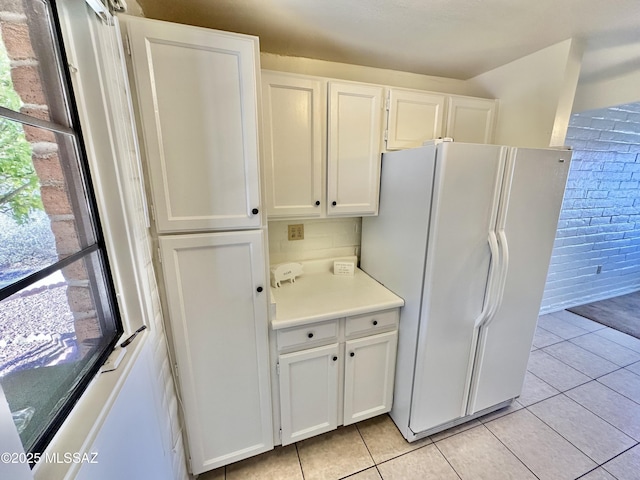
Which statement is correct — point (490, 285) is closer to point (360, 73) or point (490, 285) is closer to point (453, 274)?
point (453, 274)

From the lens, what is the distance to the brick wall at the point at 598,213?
8.83 feet

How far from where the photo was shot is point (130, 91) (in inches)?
38.2

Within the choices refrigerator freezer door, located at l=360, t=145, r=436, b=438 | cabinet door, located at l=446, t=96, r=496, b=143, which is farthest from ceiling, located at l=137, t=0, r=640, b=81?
refrigerator freezer door, located at l=360, t=145, r=436, b=438

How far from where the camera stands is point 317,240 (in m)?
1.96

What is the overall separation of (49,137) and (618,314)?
16.3 feet

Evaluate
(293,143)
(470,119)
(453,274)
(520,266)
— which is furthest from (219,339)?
(470,119)

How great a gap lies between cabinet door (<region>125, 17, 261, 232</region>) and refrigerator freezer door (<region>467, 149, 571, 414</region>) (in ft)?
4.30

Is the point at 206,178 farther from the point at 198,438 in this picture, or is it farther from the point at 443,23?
the point at 443,23

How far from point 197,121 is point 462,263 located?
142 centimetres

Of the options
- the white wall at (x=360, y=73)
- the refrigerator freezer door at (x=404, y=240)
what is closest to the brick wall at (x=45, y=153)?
the white wall at (x=360, y=73)

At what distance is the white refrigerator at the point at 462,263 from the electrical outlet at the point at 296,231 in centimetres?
55

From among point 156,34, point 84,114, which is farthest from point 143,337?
point 156,34

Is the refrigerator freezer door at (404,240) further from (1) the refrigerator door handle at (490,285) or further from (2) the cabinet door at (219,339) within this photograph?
(2) the cabinet door at (219,339)

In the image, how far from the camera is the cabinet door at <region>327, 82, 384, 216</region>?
153 centimetres
